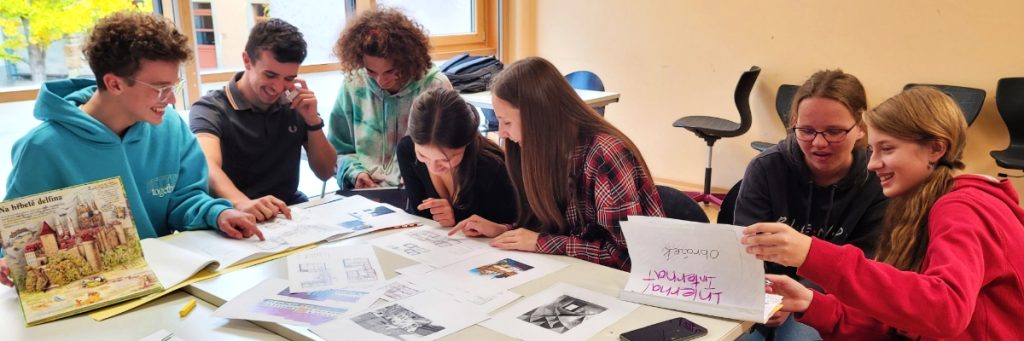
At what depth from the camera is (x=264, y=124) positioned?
7.86ft

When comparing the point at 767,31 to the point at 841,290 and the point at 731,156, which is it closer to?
the point at 731,156

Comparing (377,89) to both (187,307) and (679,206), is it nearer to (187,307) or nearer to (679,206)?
(679,206)

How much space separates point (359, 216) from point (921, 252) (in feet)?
4.47

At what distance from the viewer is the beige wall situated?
12.0 feet

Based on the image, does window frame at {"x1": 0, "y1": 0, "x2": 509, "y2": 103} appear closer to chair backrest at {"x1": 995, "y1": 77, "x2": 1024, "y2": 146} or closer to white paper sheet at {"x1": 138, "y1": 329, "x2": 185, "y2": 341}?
white paper sheet at {"x1": 138, "y1": 329, "x2": 185, "y2": 341}

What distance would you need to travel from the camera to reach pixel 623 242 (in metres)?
1.67

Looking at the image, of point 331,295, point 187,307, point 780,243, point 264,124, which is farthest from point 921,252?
point 264,124

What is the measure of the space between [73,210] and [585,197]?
114cm

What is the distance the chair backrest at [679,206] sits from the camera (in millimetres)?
1807

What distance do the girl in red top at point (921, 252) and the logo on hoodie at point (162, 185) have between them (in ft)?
5.01

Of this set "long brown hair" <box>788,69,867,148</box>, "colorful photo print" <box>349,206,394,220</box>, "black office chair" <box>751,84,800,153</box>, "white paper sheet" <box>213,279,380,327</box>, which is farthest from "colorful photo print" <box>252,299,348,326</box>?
"black office chair" <box>751,84,800,153</box>

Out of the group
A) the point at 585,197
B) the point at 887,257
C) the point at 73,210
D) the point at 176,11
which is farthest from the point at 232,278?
the point at 176,11

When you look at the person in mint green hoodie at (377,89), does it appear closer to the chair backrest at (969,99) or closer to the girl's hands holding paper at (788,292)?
the girl's hands holding paper at (788,292)

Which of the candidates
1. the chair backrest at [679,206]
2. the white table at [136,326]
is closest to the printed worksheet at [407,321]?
the white table at [136,326]
